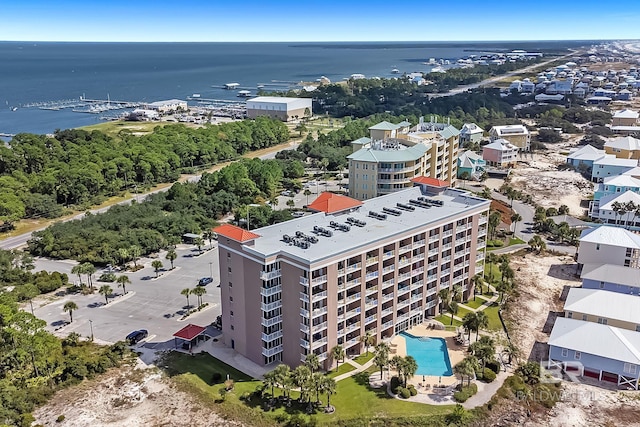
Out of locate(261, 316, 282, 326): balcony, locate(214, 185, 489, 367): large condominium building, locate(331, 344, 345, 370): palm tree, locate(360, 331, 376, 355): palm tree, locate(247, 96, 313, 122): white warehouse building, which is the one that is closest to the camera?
locate(214, 185, 489, 367): large condominium building

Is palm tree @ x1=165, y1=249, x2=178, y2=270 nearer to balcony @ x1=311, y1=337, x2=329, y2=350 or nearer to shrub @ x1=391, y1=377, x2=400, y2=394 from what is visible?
balcony @ x1=311, y1=337, x2=329, y2=350

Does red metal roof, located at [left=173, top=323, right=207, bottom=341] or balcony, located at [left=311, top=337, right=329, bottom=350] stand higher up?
balcony, located at [left=311, top=337, right=329, bottom=350]

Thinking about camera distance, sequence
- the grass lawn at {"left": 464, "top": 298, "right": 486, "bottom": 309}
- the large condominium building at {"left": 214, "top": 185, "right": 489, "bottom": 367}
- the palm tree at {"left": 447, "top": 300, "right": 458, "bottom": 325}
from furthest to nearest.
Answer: the grass lawn at {"left": 464, "top": 298, "right": 486, "bottom": 309} < the palm tree at {"left": 447, "top": 300, "right": 458, "bottom": 325} < the large condominium building at {"left": 214, "top": 185, "right": 489, "bottom": 367}

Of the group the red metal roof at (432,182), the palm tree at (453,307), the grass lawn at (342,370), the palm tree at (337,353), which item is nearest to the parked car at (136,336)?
the grass lawn at (342,370)

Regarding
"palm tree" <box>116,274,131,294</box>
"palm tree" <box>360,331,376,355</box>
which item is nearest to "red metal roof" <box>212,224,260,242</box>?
"palm tree" <box>360,331,376,355</box>

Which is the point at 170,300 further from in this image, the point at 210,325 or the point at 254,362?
the point at 254,362

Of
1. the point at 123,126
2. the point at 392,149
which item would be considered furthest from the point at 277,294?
the point at 123,126

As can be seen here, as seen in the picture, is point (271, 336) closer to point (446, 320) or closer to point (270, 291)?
point (270, 291)
